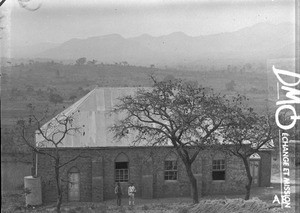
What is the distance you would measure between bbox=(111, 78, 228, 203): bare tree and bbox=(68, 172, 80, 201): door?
892mm

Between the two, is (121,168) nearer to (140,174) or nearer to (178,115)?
(140,174)

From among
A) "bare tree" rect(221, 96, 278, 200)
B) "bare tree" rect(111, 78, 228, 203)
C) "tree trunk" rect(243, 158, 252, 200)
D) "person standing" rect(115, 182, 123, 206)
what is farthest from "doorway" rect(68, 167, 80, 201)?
"tree trunk" rect(243, 158, 252, 200)

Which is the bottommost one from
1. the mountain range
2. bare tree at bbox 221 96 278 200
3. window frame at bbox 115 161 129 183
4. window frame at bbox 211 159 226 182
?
window frame at bbox 115 161 129 183

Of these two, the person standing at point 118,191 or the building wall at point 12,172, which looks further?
the person standing at point 118,191

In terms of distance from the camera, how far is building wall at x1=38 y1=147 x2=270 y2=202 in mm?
6137

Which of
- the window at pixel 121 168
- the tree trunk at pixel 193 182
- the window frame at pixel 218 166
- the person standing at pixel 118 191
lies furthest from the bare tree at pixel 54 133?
the window frame at pixel 218 166

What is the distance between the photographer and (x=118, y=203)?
6.17 meters

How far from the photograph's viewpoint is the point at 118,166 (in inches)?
247

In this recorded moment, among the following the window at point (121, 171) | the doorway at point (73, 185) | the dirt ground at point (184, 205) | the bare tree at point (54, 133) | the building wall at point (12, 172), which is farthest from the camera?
the window at point (121, 171)

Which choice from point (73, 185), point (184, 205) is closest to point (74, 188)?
point (73, 185)

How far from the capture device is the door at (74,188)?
618 cm

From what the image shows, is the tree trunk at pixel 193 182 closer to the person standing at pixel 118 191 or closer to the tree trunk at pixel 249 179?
the tree trunk at pixel 249 179

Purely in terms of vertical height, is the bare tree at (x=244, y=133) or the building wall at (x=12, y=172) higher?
the bare tree at (x=244, y=133)

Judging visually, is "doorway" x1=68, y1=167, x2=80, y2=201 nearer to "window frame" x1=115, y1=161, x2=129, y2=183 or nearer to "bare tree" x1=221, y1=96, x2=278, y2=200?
"window frame" x1=115, y1=161, x2=129, y2=183
